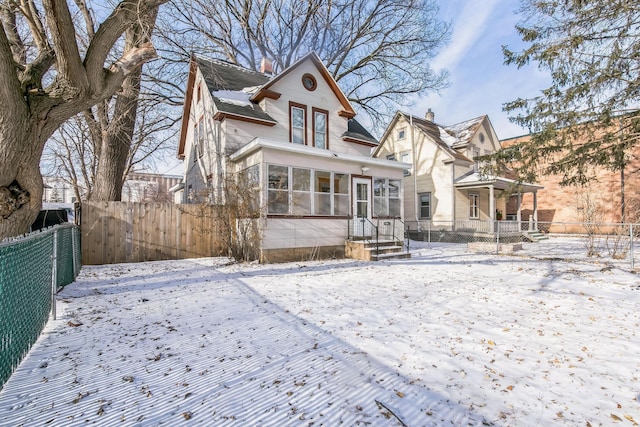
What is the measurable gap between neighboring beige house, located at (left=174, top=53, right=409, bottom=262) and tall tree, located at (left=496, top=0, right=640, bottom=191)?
5.36 meters

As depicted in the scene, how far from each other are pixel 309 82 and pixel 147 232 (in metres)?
8.86

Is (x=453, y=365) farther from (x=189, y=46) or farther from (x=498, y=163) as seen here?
(x=189, y=46)

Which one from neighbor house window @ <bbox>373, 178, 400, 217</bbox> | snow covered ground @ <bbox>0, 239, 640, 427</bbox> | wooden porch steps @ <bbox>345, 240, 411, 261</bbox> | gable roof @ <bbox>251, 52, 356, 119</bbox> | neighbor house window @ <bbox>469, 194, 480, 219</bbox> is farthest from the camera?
neighbor house window @ <bbox>469, 194, 480, 219</bbox>

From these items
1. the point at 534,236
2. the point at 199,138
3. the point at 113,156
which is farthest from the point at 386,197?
the point at 113,156

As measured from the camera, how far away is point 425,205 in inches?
760

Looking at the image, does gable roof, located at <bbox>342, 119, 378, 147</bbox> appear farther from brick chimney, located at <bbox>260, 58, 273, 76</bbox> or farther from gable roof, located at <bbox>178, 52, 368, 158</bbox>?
brick chimney, located at <bbox>260, 58, 273, 76</bbox>

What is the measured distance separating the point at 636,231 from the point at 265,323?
472 inches

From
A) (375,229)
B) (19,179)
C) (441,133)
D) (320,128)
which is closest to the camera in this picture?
(19,179)

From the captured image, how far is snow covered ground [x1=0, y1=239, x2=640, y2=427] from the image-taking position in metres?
2.29

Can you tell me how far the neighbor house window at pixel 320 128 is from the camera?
511 inches

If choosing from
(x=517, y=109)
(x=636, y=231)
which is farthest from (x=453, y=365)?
(x=517, y=109)

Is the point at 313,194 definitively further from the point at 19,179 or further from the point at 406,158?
the point at 406,158

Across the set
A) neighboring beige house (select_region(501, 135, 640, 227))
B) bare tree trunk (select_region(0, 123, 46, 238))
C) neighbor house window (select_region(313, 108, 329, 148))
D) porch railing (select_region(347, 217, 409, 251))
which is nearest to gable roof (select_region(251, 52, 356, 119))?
neighbor house window (select_region(313, 108, 329, 148))

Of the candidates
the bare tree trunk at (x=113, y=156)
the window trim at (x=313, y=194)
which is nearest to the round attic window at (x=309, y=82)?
the window trim at (x=313, y=194)
